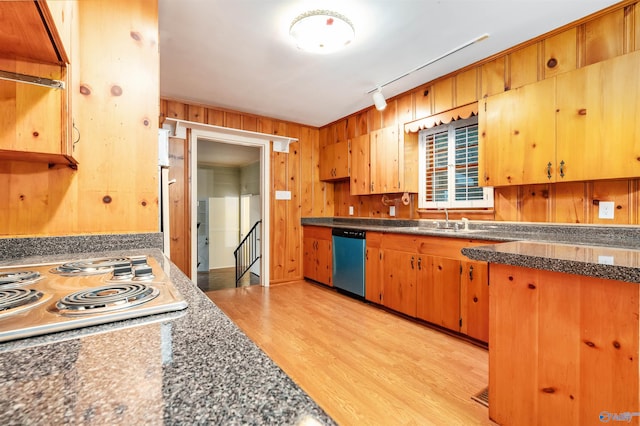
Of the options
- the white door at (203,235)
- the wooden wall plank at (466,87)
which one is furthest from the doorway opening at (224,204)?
the wooden wall plank at (466,87)

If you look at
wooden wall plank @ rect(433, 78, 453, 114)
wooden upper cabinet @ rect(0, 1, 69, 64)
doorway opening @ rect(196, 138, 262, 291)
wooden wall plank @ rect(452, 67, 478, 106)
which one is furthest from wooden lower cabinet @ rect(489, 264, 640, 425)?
doorway opening @ rect(196, 138, 262, 291)

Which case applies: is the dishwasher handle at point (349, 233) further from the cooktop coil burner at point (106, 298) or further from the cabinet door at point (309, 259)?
the cooktop coil burner at point (106, 298)

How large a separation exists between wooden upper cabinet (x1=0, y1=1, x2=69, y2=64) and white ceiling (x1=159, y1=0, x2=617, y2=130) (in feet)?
3.93

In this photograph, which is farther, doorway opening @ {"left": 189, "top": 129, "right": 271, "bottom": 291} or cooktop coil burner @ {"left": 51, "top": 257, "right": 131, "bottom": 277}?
doorway opening @ {"left": 189, "top": 129, "right": 271, "bottom": 291}

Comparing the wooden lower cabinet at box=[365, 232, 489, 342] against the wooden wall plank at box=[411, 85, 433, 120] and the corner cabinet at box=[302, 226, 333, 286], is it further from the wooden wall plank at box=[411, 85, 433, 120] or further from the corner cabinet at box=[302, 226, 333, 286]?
the wooden wall plank at box=[411, 85, 433, 120]

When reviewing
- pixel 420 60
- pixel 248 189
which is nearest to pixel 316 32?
pixel 420 60

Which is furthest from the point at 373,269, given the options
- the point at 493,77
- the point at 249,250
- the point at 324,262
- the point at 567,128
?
the point at 249,250

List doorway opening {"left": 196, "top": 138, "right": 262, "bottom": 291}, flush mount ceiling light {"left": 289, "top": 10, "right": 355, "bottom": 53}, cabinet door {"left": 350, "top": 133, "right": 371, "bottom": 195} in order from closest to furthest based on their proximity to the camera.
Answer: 1. flush mount ceiling light {"left": 289, "top": 10, "right": 355, "bottom": 53}
2. cabinet door {"left": 350, "top": 133, "right": 371, "bottom": 195}
3. doorway opening {"left": 196, "top": 138, "right": 262, "bottom": 291}

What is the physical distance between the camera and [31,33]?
957mm

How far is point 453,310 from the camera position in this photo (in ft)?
8.15

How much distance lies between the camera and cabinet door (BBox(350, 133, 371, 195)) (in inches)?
154

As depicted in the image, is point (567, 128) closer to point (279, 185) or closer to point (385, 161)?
point (385, 161)

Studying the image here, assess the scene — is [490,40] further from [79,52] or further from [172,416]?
[172,416]

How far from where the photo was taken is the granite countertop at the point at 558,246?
1032mm
